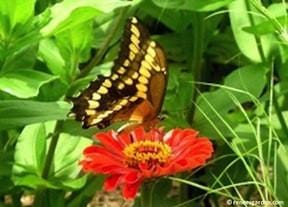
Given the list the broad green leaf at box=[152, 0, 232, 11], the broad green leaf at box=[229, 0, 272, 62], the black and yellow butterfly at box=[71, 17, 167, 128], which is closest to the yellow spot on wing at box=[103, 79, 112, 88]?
the black and yellow butterfly at box=[71, 17, 167, 128]

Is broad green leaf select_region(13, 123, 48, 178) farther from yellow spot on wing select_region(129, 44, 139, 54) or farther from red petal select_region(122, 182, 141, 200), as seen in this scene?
red petal select_region(122, 182, 141, 200)

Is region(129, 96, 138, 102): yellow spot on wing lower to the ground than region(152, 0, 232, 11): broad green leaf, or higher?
lower

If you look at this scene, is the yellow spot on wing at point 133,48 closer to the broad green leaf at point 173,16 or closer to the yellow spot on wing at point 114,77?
the yellow spot on wing at point 114,77

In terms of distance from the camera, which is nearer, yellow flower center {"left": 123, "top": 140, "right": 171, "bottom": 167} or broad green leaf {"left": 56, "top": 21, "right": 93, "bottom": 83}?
yellow flower center {"left": 123, "top": 140, "right": 171, "bottom": 167}

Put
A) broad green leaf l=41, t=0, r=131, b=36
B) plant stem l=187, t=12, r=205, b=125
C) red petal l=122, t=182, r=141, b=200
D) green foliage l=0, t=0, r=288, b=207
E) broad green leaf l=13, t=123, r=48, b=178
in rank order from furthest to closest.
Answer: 1. plant stem l=187, t=12, r=205, b=125
2. broad green leaf l=13, t=123, r=48, b=178
3. green foliage l=0, t=0, r=288, b=207
4. broad green leaf l=41, t=0, r=131, b=36
5. red petal l=122, t=182, r=141, b=200

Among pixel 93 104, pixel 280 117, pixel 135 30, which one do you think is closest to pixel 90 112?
pixel 93 104

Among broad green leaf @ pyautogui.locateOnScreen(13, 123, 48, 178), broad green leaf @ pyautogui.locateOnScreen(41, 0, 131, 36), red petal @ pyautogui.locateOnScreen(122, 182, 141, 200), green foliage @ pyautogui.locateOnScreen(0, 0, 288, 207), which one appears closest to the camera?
red petal @ pyautogui.locateOnScreen(122, 182, 141, 200)
